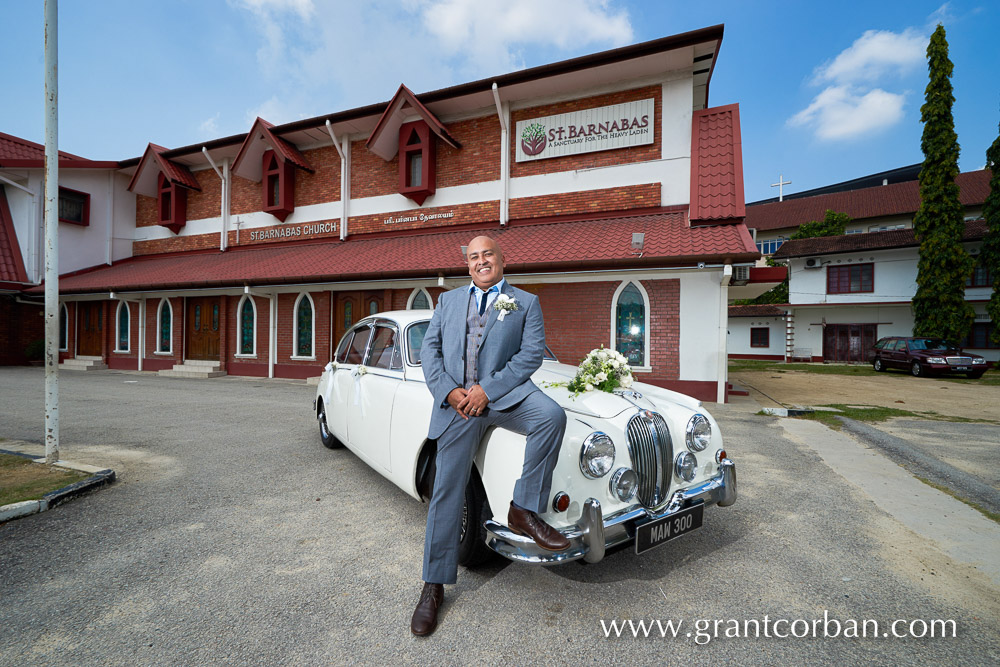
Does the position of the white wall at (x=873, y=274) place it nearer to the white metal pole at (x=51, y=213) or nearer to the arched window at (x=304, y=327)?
the arched window at (x=304, y=327)

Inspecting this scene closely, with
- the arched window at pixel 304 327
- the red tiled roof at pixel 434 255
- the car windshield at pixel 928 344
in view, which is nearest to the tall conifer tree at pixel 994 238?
the car windshield at pixel 928 344

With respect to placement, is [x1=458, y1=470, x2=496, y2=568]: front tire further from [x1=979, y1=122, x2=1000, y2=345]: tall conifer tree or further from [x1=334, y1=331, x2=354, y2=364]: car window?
[x1=979, y1=122, x2=1000, y2=345]: tall conifer tree

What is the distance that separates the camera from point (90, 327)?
18.0 m

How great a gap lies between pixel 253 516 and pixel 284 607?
1.42 metres

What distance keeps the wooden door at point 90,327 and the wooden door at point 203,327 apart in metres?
4.88

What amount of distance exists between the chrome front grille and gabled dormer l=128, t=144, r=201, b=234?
19971 millimetres

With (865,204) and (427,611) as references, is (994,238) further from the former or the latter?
(427,611)

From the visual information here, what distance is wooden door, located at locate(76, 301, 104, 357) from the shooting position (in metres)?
17.7

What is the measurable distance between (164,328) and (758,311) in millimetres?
32134

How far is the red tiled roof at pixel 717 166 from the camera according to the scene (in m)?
10.0

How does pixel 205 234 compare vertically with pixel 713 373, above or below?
above

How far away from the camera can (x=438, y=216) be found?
13.4m

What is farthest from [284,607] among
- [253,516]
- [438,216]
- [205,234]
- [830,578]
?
[205,234]

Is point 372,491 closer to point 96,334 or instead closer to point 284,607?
point 284,607
